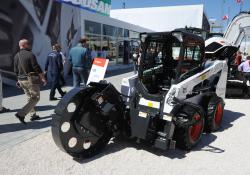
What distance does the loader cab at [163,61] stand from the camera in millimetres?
5516

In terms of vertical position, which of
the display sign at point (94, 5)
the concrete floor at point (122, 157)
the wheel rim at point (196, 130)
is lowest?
the concrete floor at point (122, 157)

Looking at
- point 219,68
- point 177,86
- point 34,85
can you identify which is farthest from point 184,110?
point 34,85

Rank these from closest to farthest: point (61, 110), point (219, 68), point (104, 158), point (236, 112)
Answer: point (61, 110) → point (104, 158) → point (219, 68) → point (236, 112)

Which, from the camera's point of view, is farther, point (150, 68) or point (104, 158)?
point (150, 68)

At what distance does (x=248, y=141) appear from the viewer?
5777 millimetres

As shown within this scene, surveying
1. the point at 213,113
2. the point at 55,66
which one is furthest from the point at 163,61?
the point at 55,66

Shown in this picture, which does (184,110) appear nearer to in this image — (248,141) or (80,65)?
(248,141)

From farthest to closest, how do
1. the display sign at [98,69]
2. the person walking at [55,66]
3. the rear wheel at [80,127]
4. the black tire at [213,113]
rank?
the person walking at [55,66] < the black tire at [213,113] < the display sign at [98,69] < the rear wheel at [80,127]

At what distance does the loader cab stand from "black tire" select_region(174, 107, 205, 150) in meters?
0.71

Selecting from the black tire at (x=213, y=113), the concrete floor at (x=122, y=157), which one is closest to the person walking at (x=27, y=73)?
the concrete floor at (x=122, y=157)

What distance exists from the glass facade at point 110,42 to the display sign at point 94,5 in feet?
2.86

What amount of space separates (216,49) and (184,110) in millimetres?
4376

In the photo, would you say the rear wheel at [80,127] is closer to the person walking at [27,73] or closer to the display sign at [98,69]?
the display sign at [98,69]

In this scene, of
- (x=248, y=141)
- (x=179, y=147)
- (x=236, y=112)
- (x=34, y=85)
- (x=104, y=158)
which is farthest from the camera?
(x=236, y=112)
